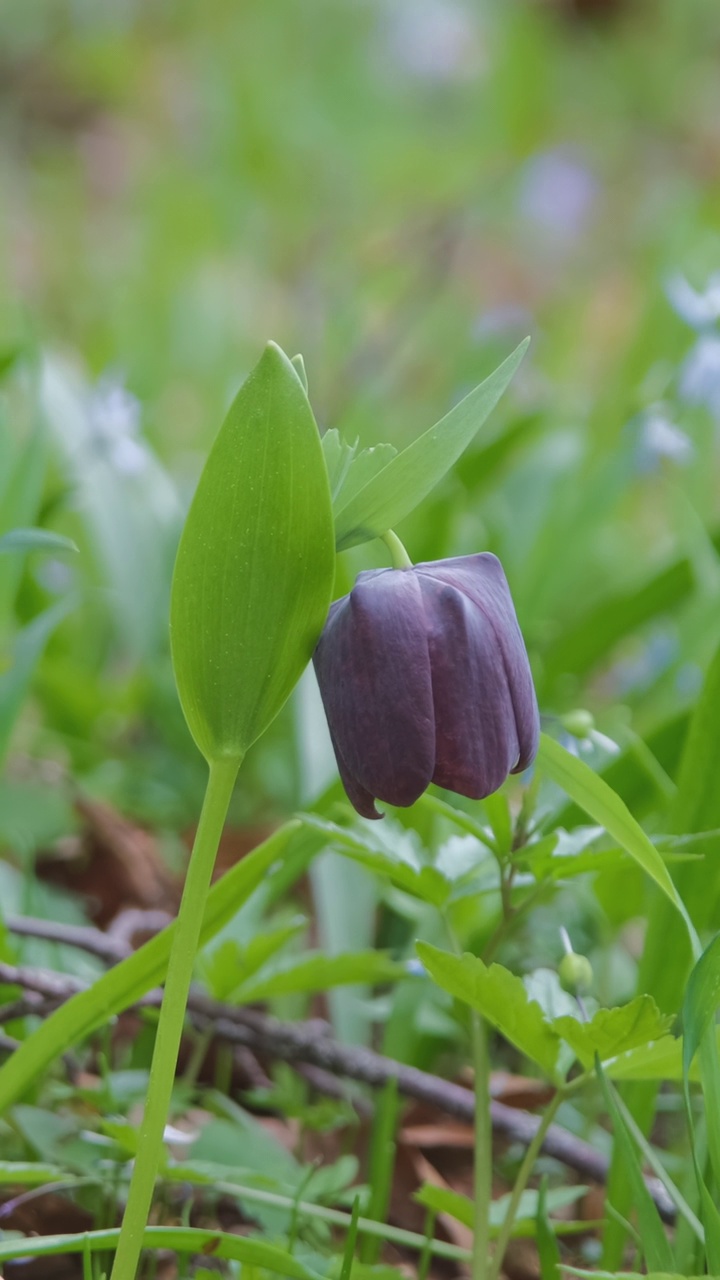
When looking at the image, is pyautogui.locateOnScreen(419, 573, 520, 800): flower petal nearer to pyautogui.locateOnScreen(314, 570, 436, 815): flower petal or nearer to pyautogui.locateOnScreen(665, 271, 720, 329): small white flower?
pyautogui.locateOnScreen(314, 570, 436, 815): flower petal

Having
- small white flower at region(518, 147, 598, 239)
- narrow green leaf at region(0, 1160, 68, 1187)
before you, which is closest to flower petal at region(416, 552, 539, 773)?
narrow green leaf at region(0, 1160, 68, 1187)

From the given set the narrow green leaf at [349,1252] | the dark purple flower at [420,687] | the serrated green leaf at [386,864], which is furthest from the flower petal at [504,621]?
the narrow green leaf at [349,1252]

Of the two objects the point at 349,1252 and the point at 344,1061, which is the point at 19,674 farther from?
the point at 349,1252

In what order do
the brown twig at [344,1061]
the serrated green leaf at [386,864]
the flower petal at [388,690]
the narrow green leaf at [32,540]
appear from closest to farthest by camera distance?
the flower petal at [388,690] < the serrated green leaf at [386,864] < the narrow green leaf at [32,540] < the brown twig at [344,1061]

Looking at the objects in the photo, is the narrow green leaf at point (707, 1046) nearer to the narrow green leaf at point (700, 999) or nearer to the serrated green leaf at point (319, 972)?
the narrow green leaf at point (700, 999)

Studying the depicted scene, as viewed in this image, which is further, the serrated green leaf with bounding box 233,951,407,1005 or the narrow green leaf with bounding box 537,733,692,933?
the serrated green leaf with bounding box 233,951,407,1005

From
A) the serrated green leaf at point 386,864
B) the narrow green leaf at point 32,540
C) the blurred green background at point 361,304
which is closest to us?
the serrated green leaf at point 386,864

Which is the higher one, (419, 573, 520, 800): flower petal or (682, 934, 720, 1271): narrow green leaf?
(419, 573, 520, 800): flower petal
